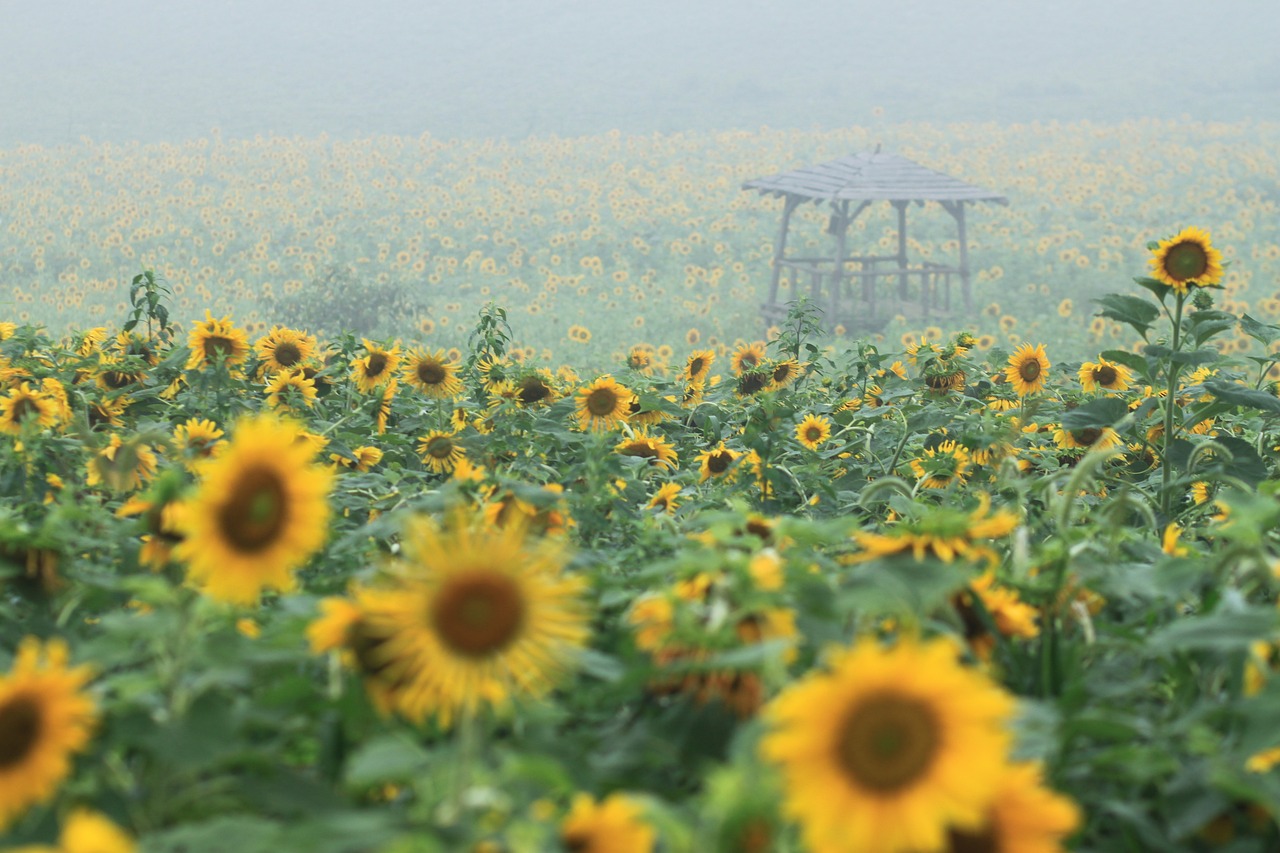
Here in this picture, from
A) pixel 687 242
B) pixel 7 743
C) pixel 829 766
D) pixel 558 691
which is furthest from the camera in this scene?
pixel 687 242

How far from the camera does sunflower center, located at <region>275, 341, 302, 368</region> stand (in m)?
3.33

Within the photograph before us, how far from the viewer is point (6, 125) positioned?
23.7 metres

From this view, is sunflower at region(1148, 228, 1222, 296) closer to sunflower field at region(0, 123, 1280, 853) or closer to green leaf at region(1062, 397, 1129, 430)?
sunflower field at region(0, 123, 1280, 853)

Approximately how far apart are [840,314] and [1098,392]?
10.6m

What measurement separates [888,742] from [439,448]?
203cm

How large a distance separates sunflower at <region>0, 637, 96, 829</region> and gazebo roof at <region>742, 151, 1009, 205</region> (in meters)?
12.9

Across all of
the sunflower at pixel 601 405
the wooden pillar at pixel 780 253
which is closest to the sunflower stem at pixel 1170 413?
the sunflower at pixel 601 405

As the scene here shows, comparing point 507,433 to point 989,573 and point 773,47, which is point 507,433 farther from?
point 773,47

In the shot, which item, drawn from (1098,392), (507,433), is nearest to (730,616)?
(507,433)

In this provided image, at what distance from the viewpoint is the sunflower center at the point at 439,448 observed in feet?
8.74

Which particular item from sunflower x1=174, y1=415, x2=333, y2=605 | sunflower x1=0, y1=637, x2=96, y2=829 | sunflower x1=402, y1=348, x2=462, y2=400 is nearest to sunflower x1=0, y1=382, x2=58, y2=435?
sunflower x1=402, y1=348, x2=462, y2=400

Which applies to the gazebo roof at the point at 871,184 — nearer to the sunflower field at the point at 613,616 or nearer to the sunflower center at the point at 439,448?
the sunflower field at the point at 613,616

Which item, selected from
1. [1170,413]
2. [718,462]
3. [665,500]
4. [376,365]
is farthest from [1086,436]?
[376,365]

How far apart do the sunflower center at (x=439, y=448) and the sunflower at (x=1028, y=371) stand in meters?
1.72
